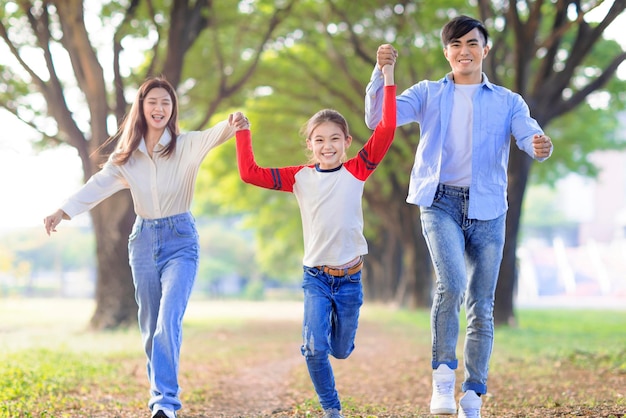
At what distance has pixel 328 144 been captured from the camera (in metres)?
5.30

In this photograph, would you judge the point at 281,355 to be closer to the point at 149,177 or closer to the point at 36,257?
the point at 149,177

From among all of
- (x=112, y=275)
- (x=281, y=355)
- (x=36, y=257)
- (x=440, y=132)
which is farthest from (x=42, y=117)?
(x=36, y=257)

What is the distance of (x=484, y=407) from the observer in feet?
21.9

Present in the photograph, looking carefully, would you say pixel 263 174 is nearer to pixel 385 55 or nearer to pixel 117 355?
pixel 385 55

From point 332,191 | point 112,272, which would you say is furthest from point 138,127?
point 112,272

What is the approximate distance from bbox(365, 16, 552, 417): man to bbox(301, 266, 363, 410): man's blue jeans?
1.69ft

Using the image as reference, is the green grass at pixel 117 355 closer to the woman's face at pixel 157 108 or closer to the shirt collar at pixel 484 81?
the woman's face at pixel 157 108

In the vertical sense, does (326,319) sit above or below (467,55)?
below

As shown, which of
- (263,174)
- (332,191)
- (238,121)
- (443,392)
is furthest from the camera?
(238,121)

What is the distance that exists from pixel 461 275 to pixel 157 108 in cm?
231

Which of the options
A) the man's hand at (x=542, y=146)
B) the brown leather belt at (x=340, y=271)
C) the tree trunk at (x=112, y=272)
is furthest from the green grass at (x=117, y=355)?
the man's hand at (x=542, y=146)

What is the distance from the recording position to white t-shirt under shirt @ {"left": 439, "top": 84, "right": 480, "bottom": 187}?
17.1 ft

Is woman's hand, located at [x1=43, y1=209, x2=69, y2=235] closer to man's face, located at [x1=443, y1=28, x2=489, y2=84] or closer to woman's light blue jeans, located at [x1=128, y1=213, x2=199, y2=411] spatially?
woman's light blue jeans, located at [x1=128, y1=213, x2=199, y2=411]

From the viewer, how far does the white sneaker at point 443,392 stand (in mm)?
4902
